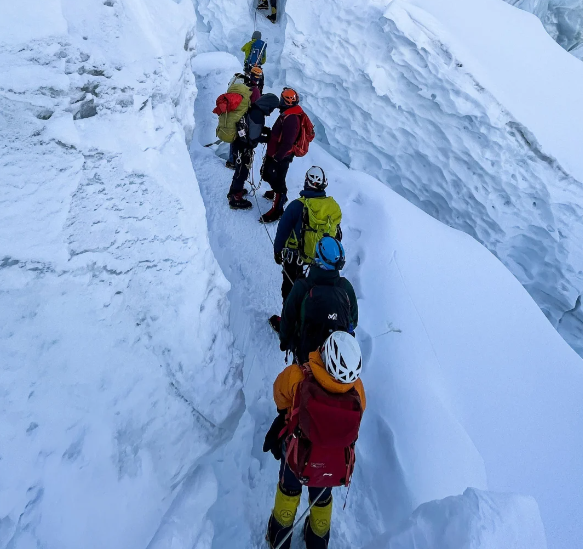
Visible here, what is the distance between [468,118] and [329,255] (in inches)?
171

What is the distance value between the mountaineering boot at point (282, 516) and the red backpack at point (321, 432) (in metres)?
0.33

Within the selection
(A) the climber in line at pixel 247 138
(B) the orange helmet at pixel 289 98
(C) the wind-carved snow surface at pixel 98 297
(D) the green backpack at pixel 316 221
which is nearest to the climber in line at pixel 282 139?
(B) the orange helmet at pixel 289 98

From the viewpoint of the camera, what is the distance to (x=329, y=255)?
2.32 meters

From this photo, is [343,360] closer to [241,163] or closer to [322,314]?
[322,314]

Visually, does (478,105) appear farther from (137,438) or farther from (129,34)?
(137,438)

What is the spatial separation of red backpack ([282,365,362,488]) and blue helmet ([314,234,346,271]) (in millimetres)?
699

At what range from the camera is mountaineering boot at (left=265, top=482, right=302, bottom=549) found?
205 centimetres

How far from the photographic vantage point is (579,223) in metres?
5.14

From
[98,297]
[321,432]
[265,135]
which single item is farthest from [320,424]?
[265,135]

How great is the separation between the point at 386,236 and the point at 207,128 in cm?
369

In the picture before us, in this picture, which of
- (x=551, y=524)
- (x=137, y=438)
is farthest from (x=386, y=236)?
(x=137, y=438)

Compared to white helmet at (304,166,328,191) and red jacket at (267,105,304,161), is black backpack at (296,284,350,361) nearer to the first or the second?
white helmet at (304,166,328,191)

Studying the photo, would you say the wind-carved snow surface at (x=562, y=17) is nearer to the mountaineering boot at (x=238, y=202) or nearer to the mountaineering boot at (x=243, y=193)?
the mountaineering boot at (x=243, y=193)

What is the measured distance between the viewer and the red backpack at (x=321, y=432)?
1.64 meters
